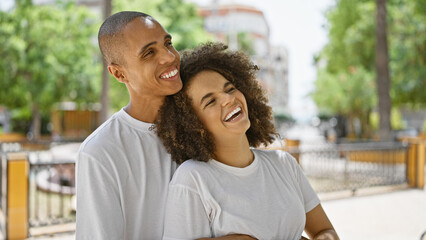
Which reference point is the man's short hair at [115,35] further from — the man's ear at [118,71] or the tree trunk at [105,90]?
the tree trunk at [105,90]

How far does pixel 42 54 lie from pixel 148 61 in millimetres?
20194

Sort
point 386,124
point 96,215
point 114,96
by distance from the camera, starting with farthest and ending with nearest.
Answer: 1. point 114,96
2. point 386,124
3. point 96,215

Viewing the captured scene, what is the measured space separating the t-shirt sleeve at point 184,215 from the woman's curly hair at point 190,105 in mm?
228

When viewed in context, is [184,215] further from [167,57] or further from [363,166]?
[363,166]

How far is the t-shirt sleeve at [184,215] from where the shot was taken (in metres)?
1.79

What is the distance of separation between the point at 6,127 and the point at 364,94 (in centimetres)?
2303

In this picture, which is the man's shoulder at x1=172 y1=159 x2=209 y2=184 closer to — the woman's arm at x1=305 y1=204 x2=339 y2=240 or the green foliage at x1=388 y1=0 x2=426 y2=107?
the woman's arm at x1=305 y1=204 x2=339 y2=240

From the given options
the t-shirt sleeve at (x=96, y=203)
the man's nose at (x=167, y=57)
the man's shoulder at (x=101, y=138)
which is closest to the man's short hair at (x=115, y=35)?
the man's nose at (x=167, y=57)

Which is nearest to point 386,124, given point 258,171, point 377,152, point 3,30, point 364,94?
point 377,152

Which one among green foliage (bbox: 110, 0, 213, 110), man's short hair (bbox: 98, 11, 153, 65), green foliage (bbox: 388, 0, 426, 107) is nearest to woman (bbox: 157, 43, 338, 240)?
man's short hair (bbox: 98, 11, 153, 65)

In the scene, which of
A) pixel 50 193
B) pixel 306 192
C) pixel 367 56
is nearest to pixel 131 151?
pixel 306 192

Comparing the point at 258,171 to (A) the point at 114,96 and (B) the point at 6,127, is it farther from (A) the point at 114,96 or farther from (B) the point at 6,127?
(B) the point at 6,127

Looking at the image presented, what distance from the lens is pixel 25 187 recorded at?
6133 millimetres

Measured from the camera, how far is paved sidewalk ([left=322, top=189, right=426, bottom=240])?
6683 mm
